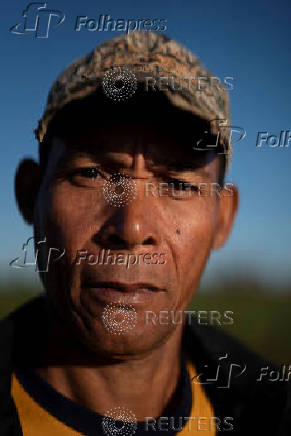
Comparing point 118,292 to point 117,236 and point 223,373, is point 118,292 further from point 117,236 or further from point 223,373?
point 223,373

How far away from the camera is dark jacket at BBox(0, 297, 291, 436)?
1957mm

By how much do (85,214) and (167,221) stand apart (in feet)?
1.14

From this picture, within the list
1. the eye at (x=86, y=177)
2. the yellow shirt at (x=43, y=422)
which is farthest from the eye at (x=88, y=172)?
the yellow shirt at (x=43, y=422)

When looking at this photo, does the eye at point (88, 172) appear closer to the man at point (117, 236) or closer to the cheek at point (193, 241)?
the man at point (117, 236)

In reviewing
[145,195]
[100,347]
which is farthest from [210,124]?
Answer: [100,347]

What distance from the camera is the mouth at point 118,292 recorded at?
170 centimetres

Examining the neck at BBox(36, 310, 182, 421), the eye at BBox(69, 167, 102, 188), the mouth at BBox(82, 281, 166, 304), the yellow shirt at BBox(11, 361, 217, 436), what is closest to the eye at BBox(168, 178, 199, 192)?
the eye at BBox(69, 167, 102, 188)

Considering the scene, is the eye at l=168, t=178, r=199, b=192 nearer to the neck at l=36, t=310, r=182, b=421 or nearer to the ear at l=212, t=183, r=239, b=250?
the ear at l=212, t=183, r=239, b=250

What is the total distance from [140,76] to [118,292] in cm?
89

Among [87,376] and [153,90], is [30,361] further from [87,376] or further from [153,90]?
[153,90]

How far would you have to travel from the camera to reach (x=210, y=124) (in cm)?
187

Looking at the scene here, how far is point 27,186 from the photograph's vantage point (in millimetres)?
2207

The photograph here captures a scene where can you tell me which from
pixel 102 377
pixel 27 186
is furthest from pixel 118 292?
pixel 27 186

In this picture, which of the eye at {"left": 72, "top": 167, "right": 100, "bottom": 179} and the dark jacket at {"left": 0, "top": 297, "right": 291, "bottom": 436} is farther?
the dark jacket at {"left": 0, "top": 297, "right": 291, "bottom": 436}
